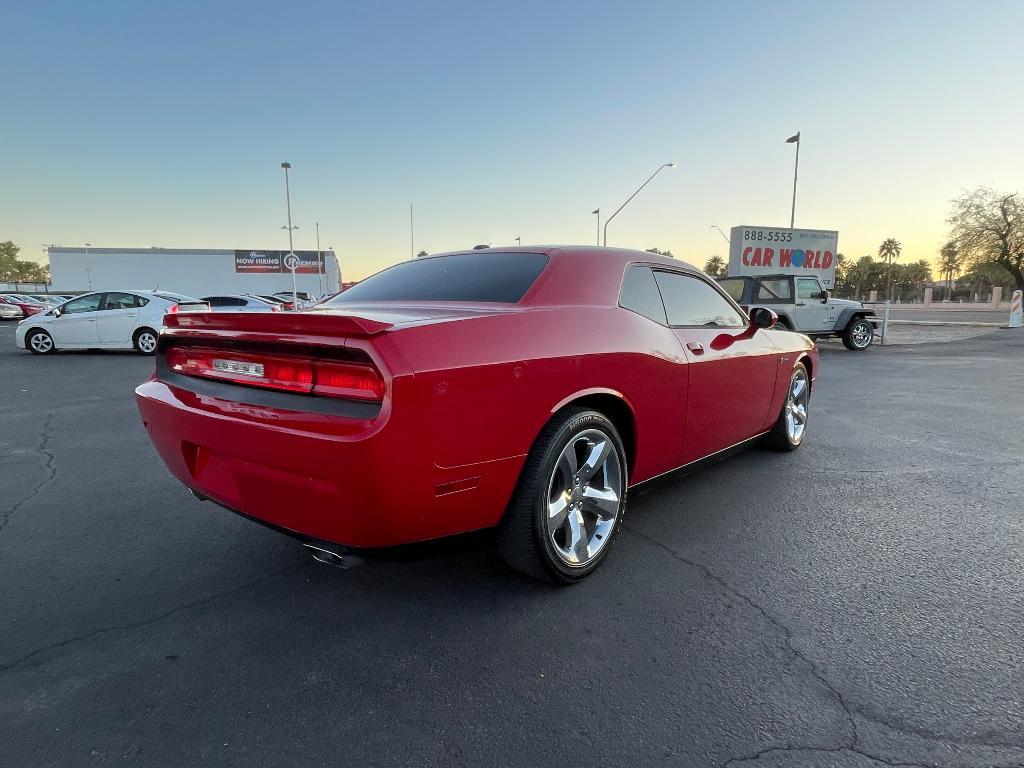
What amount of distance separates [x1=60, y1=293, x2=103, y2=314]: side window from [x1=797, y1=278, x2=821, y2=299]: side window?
15749mm

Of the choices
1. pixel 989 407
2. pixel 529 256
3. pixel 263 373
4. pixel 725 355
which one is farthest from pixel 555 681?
pixel 989 407

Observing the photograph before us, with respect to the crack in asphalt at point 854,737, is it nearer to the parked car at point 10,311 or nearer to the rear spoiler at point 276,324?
the rear spoiler at point 276,324

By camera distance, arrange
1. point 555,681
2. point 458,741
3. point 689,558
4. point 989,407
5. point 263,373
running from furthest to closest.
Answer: point 989,407 < point 689,558 < point 263,373 < point 555,681 < point 458,741

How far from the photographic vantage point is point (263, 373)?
6.93 ft

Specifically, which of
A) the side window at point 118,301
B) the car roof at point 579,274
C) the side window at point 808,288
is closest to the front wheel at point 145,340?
the side window at point 118,301

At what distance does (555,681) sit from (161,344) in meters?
2.23

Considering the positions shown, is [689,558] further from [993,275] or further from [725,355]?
[993,275]

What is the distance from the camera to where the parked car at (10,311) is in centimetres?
2772

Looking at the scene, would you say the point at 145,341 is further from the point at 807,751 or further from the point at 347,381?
the point at 807,751

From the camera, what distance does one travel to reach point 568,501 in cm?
248

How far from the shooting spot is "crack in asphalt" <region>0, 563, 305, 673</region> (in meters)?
2.03

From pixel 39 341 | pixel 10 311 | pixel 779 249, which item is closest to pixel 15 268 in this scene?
pixel 10 311

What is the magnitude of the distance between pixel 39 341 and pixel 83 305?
1160mm

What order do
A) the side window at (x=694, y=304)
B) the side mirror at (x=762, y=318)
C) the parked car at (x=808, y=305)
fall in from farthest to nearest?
1. the parked car at (x=808, y=305)
2. the side mirror at (x=762, y=318)
3. the side window at (x=694, y=304)
